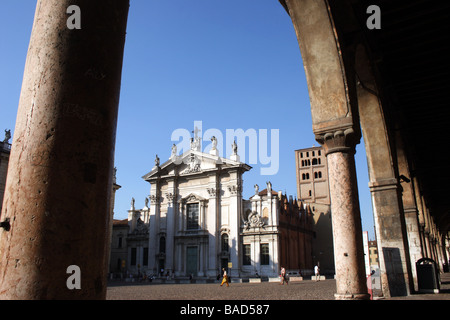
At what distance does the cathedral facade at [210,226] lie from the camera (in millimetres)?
38750

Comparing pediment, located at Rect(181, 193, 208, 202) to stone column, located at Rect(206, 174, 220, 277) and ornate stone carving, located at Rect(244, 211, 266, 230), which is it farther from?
ornate stone carving, located at Rect(244, 211, 266, 230)

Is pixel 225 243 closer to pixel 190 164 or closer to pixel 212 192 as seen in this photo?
pixel 212 192

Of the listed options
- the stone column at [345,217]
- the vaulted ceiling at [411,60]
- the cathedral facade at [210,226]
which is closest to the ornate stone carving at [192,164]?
the cathedral facade at [210,226]

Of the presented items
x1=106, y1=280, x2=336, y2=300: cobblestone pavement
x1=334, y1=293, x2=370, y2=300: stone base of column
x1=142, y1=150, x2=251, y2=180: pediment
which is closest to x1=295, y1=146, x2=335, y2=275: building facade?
x1=142, y1=150, x2=251, y2=180: pediment

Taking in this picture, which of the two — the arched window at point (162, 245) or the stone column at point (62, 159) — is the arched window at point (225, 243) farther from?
the stone column at point (62, 159)

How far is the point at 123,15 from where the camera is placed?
8.03ft

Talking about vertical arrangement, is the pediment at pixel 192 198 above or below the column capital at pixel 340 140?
above

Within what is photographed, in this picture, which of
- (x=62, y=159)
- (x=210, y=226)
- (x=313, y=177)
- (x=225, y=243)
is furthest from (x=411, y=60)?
(x=313, y=177)

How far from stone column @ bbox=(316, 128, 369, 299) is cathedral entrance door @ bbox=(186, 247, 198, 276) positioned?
36.1 m

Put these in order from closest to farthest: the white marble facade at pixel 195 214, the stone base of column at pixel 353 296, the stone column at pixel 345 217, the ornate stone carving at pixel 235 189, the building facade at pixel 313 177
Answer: the stone base of column at pixel 353 296
the stone column at pixel 345 217
the white marble facade at pixel 195 214
the ornate stone carving at pixel 235 189
the building facade at pixel 313 177

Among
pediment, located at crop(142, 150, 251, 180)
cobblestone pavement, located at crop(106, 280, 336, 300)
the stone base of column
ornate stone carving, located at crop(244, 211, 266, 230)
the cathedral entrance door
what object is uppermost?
pediment, located at crop(142, 150, 251, 180)

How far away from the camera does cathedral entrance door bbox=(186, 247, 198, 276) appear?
136 ft
